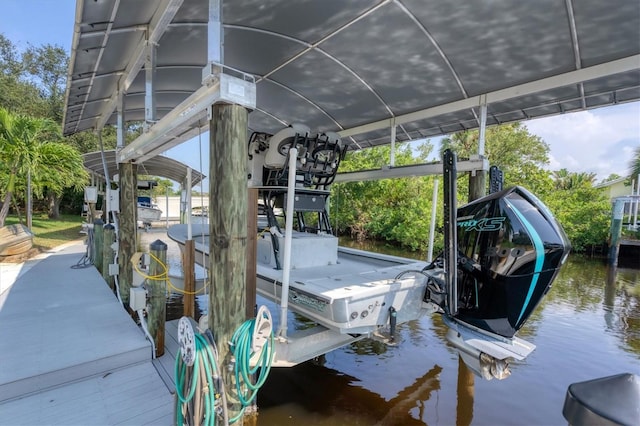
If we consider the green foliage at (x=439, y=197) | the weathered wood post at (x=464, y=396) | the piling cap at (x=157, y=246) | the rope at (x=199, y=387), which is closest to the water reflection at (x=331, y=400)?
the weathered wood post at (x=464, y=396)

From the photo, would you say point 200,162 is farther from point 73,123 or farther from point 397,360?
point 73,123

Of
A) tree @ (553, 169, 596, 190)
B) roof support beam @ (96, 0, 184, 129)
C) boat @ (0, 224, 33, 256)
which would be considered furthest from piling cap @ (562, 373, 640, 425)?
tree @ (553, 169, 596, 190)

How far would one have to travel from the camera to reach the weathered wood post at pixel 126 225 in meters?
4.54

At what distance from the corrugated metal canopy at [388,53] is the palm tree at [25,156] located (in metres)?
4.43

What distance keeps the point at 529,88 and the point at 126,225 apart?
545 cm

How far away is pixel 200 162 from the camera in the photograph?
2777 mm

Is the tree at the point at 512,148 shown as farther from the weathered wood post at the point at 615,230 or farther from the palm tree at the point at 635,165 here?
the weathered wood post at the point at 615,230

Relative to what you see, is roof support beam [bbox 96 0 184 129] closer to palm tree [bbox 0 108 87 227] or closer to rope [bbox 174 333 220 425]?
rope [bbox 174 333 220 425]

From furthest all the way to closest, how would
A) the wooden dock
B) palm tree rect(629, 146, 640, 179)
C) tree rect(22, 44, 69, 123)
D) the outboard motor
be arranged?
tree rect(22, 44, 69, 123) → palm tree rect(629, 146, 640, 179) → the wooden dock → the outboard motor

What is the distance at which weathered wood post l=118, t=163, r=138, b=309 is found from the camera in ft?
14.9

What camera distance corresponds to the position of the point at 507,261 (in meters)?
2.37

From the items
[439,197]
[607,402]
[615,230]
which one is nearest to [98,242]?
[607,402]

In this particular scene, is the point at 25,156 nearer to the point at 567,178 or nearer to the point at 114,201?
the point at 114,201

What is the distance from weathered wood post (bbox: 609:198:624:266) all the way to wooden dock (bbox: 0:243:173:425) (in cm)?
1462
